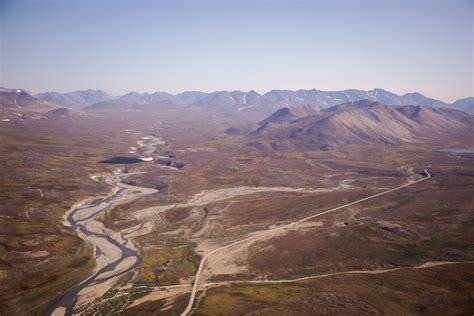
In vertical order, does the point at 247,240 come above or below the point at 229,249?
below

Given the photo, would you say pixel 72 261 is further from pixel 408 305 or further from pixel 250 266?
pixel 408 305

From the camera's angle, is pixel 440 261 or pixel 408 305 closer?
pixel 408 305

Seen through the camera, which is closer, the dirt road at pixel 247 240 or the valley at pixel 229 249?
the valley at pixel 229 249

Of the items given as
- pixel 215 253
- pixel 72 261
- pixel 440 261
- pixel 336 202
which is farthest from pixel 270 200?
pixel 72 261

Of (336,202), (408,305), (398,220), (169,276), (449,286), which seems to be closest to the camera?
(408,305)

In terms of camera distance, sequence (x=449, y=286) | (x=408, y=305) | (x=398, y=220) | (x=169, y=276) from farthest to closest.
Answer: (x=398, y=220)
(x=169, y=276)
(x=449, y=286)
(x=408, y=305)

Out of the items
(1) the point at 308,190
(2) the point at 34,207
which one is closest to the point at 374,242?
(1) the point at 308,190

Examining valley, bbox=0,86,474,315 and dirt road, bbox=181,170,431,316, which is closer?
valley, bbox=0,86,474,315

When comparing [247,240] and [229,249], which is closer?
[229,249]

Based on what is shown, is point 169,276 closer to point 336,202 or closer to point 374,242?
point 374,242
